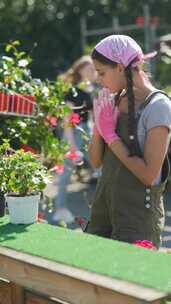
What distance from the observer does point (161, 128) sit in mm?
A: 2525

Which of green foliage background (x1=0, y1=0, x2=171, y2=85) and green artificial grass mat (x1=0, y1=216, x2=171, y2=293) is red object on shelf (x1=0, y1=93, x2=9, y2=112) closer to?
green artificial grass mat (x1=0, y1=216, x2=171, y2=293)

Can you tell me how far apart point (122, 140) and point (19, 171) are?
0.48 metres

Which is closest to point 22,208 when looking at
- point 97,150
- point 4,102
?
point 97,150

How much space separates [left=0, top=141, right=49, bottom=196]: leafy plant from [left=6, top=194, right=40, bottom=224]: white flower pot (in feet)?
0.15

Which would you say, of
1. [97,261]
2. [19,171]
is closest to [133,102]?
[19,171]

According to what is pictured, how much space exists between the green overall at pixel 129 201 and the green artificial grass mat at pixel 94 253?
0.87 feet

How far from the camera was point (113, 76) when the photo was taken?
8.66 ft

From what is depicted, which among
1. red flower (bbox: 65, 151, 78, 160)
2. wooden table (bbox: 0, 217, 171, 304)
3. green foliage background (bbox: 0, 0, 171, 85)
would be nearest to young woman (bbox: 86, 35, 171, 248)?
wooden table (bbox: 0, 217, 171, 304)

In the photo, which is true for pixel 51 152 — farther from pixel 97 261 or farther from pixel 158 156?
pixel 97 261

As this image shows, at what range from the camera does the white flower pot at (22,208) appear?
2.71 m

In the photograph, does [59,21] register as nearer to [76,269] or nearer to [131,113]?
[131,113]

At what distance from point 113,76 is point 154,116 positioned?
247mm

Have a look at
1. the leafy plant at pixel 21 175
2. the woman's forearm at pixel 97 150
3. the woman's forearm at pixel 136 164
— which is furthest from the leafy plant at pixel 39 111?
the woman's forearm at pixel 136 164

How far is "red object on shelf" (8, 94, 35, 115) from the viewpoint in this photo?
388cm
